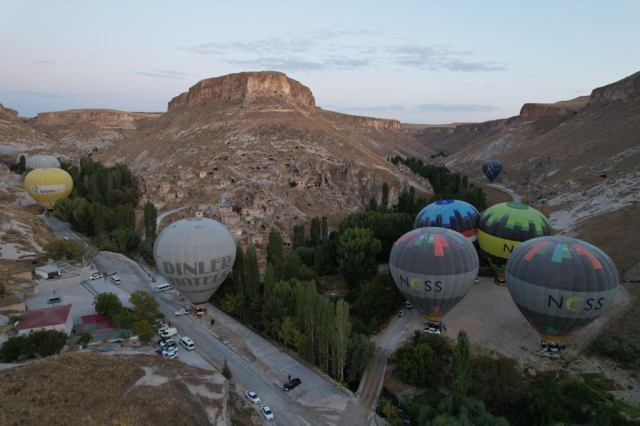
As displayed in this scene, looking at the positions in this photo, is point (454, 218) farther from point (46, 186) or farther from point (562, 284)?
point (46, 186)

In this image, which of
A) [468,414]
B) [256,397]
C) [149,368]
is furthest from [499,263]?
A: [149,368]

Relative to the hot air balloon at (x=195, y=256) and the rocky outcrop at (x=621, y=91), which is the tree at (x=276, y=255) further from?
the rocky outcrop at (x=621, y=91)

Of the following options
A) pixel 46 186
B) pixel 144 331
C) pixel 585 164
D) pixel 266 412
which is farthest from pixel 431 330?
pixel 585 164

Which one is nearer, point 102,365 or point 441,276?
point 102,365

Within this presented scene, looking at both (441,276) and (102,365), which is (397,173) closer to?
(441,276)

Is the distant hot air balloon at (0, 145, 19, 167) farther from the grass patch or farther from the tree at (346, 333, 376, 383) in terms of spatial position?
the grass patch

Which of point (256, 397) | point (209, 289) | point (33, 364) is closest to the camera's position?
point (33, 364)

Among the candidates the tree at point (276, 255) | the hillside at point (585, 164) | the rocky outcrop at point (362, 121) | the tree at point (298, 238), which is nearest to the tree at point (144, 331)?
the tree at point (276, 255)
